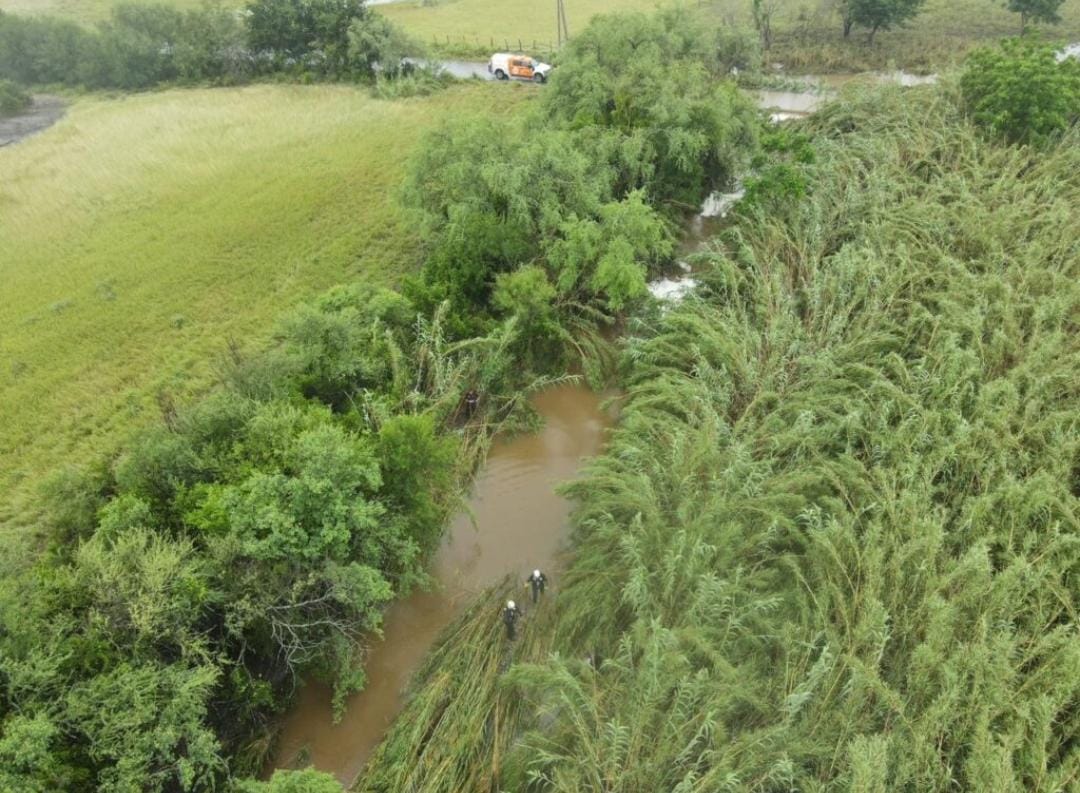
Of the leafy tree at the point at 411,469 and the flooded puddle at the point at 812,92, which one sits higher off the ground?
the flooded puddle at the point at 812,92

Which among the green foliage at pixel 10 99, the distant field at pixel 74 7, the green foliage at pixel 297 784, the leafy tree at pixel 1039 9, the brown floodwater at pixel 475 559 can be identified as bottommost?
the brown floodwater at pixel 475 559

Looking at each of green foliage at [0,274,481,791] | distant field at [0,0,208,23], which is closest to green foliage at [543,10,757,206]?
green foliage at [0,274,481,791]

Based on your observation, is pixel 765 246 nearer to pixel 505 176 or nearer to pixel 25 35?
pixel 505 176

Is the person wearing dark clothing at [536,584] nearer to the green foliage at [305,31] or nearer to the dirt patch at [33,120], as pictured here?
the green foliage at [305,31]

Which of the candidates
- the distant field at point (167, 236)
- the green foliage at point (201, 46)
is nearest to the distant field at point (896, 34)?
the distant field at point (167, 236)

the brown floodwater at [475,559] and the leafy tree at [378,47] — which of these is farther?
the leafy tree at [378,47]

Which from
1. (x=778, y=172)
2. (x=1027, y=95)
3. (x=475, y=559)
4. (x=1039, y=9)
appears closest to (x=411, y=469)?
(x=475, y=559)

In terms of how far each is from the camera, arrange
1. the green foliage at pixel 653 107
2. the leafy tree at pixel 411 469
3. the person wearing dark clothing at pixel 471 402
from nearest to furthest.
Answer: the leafy tree at pixel 411 469, the person wearing dark clothing at pixel 471 402, the green foliage at pixel 653 107
